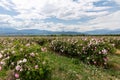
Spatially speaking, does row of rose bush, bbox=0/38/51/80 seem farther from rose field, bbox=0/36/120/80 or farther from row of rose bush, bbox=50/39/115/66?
row of rose bush, bbox=50/39/115/66

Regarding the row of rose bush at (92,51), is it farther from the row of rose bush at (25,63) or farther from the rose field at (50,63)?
the row of rose bush at (25,63)

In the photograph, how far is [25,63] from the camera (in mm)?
7547

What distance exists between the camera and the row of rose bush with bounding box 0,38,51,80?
752cm

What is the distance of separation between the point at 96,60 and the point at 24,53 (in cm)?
703

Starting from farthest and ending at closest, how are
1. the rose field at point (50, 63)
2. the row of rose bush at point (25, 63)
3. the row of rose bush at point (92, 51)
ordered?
the row of rose bush at point (92, 51), the rose field at point (50, 63), the row of rose bush at point (25, 63)

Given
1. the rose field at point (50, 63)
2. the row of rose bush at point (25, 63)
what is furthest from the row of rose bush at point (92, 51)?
the row of rose bush at point (25, 63)

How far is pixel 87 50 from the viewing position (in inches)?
586

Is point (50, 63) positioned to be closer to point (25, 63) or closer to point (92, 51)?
point (25, 63)

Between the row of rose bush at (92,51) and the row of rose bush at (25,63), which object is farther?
the row of rose bush at (92,51)

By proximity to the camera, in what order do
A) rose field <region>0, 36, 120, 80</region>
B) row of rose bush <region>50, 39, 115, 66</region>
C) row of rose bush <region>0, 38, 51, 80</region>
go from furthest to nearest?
row of rose bush <region>50, 39, 115, 66</region>
rose field <region>0, 36, 120, 80</region>
row of rose bush <region>0, 38, 51, 80</region>

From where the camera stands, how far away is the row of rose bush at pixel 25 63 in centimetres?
752

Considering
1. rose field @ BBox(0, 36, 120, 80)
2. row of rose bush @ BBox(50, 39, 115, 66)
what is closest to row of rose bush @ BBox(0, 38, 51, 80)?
rose field @ BBox(0, 36, 120, 80)

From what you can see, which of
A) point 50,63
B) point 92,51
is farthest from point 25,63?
point 92,51

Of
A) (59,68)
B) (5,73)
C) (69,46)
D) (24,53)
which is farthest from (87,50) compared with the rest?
(24,53)
